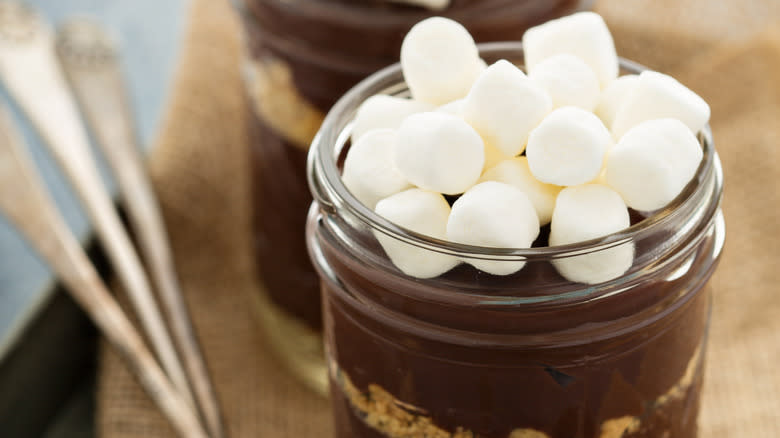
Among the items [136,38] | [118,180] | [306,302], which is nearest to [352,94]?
[306,302]

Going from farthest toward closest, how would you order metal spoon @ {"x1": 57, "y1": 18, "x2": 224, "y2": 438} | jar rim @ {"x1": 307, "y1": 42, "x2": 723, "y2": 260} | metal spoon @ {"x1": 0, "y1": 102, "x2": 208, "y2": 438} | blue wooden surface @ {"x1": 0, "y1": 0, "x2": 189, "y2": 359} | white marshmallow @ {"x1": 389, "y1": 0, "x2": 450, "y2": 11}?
blue wooden surface @ {"x1": 0, "y1": 0, "x2": 189, "y2": 359} < metal spoon @ {"x1": 57, "y1": 18, "x2": 224, "y2": 438} < metal spoon @ {"x1": 0, "y1": 102, "x2": 208, "y2": 438} < white marshmallow @ {"x1": 389, "y1": 0, "x2": 450, "y2": 11} < jar rim @ {"x1": 307, "y1": 42, "x2": 723, "y2": 260}

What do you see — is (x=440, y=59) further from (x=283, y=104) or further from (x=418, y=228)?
(x=283, y=104)

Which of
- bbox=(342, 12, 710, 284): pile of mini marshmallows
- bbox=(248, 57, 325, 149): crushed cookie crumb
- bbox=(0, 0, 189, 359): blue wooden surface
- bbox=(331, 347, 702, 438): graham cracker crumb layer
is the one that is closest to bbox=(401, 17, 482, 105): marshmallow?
bbox=(342, 12, 710, 284): pile of mini marshmallows

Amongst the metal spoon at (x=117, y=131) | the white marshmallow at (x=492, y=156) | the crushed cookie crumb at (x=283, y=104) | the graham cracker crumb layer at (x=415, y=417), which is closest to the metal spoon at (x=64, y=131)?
the metal spoon at (x=117, y=131)

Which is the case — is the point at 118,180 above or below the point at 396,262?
below

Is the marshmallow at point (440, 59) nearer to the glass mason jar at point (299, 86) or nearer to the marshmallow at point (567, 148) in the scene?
the marshmallow at point (567, 148)

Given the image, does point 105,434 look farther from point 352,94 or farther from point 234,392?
point 352,94

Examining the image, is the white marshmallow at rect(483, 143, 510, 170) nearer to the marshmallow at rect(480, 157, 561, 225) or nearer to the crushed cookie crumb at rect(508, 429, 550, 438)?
the marshmallow at rect(480, 157, 561, 225)
